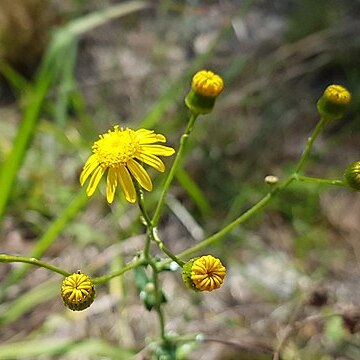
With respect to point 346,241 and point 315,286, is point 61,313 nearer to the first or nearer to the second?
point 315,286

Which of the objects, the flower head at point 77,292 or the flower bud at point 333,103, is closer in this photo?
the flower head at point 77,292

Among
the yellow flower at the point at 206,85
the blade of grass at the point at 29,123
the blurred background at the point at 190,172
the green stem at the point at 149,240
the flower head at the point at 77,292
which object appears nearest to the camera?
the flower head at the point at 77,292

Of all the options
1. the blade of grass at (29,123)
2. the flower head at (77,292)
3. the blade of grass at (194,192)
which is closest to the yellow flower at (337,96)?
the flower head at (77,292)

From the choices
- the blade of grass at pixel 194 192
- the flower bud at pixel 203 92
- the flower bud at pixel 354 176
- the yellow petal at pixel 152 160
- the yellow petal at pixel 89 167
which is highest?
the blade of grass at pixel 194 192

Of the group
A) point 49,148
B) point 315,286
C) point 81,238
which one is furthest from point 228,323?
point 49,148

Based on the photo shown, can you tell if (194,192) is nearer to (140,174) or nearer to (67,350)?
(67,350)

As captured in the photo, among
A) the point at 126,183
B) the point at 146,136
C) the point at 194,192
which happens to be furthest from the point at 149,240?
the point at 194,192

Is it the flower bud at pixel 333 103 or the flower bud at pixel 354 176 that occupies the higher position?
the flower bud at pixel 333 103

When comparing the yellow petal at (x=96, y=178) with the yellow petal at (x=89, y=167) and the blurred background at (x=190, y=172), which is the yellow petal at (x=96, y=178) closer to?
the yellow petal at (x=89, y=167)
